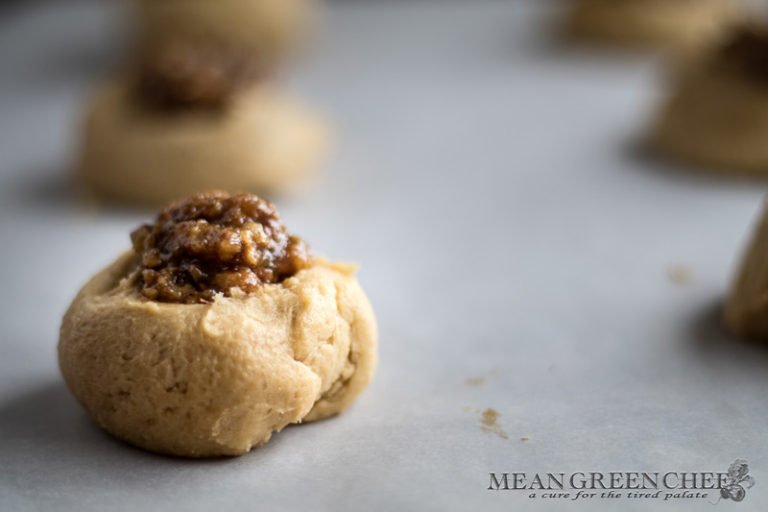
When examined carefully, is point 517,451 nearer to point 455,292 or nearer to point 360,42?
point 455,292

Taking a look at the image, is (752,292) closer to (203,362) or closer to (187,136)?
(203,362)

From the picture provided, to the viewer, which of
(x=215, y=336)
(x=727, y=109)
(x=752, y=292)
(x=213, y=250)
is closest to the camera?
(x=215, y=336)

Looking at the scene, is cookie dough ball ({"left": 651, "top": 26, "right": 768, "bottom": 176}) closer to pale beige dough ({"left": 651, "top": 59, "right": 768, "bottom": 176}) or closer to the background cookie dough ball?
pale beige dough ({"left": 651, "top": 59, "right": 768, "bottom": 176})

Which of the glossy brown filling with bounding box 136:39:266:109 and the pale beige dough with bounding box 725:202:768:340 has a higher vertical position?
the glossy brown filling with bounding box 136:39:266:109

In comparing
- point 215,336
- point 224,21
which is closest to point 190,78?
point 224,21

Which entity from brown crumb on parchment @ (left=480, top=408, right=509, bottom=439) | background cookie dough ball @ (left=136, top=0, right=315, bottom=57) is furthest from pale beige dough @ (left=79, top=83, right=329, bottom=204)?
brown crumb on parchment @ (left=480, top=408, right=509, bottom=439)

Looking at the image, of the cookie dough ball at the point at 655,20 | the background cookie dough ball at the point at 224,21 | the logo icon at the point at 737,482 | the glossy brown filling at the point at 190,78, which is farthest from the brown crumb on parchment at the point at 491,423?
the cookie dough ball at the point at 655,20
